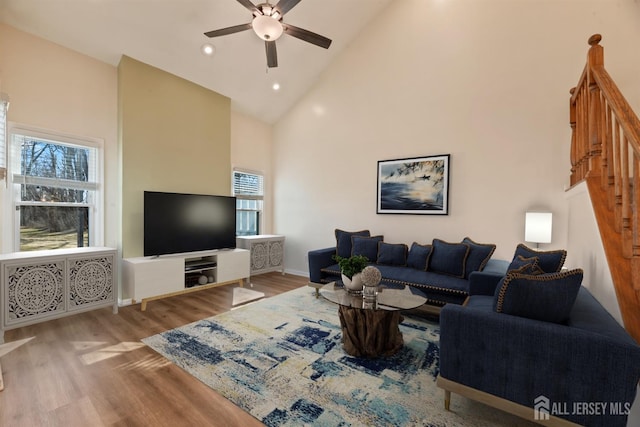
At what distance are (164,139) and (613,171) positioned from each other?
5.05m

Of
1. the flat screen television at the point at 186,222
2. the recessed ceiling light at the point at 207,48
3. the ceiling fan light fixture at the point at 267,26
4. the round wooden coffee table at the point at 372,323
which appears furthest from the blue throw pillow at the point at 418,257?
the recessed ceiling light at the point at 207,48

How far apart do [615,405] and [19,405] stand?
3.43 m

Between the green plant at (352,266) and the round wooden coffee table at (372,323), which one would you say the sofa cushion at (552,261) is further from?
the green plant at (352,266)

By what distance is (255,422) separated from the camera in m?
1.73

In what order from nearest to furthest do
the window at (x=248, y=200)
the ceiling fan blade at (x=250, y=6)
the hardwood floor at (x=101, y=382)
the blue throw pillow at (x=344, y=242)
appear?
the hardwood floor at (x=101, y=382) → the ceiling fan blade at (x=250, y=6) → the blue throw pillow at (x=344, y=242) → the window at (x=248, y=200)

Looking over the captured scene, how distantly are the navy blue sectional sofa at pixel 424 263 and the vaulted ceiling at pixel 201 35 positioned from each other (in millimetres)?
2974

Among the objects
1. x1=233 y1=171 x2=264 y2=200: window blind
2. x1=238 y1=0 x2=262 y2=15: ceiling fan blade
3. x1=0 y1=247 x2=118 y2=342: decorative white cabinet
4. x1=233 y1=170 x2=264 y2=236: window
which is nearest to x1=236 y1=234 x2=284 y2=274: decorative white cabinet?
x1=233 y1=170 x2=264 y2=236: window

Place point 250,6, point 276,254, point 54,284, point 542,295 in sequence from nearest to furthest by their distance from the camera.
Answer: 1. point 542,295
2. point 250,6
3. point 54,284
4. point 276,254

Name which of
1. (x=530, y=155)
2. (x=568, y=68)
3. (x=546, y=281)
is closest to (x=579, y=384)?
(x=546, y=281)

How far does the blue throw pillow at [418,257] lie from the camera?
12.4 ft

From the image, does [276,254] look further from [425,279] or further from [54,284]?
[54,284]

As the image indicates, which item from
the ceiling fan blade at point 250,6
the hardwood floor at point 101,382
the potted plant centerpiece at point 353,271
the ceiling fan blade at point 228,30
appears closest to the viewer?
the hardwood floor at point 101,382

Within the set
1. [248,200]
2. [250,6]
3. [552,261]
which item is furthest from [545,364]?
[248,200]

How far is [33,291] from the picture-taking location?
2.90m
